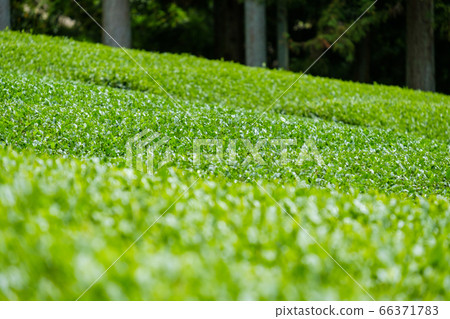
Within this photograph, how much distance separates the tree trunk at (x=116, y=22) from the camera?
17.1 meters

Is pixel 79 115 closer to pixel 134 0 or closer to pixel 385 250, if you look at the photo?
pixel 385 250

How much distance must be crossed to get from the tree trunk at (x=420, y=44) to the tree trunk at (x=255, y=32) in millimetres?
5499

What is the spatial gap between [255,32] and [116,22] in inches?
207

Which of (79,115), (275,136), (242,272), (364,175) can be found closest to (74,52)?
(79,115)

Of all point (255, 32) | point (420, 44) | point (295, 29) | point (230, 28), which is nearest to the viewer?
point (420, 44)

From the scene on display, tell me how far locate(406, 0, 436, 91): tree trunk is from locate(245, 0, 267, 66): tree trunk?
5.50 metres

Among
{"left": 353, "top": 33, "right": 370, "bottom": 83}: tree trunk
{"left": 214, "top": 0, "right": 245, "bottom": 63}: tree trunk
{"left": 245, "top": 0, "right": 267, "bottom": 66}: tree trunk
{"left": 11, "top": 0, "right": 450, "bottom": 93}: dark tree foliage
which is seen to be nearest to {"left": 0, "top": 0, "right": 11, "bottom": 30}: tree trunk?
{"left": 11, "top": 0, "right": 450, "bottom": 93}: dark tree foliage

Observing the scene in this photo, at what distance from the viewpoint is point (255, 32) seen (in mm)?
18516

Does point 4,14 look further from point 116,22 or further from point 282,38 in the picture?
point 282,38

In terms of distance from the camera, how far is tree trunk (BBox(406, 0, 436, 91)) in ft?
57.4

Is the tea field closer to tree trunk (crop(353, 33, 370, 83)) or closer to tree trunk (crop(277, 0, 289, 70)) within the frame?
tree trunk (crop(277, 0, 289, 70))

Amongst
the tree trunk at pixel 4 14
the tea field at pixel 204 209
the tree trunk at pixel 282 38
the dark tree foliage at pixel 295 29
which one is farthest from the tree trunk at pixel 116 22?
the tea field at pixel 204 209

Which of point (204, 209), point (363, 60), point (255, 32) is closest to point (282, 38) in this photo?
point (255, 32)

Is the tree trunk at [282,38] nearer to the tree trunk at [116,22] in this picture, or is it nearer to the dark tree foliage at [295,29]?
the dark tree foliage at [295,29]
